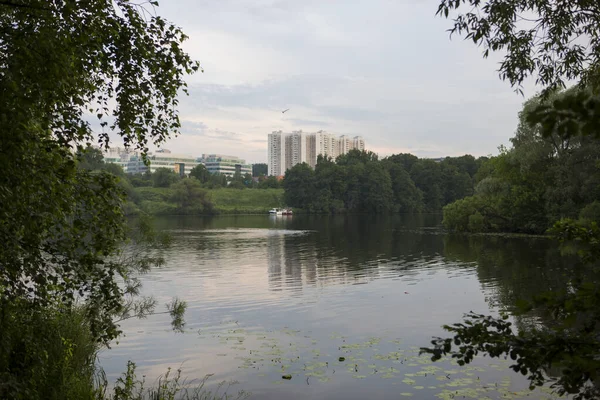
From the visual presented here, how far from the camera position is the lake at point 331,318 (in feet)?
43.4

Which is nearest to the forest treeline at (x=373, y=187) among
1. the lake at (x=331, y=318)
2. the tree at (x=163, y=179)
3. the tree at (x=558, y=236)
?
the tree at (x=163, y=179)

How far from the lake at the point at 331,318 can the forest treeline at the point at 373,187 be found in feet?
319

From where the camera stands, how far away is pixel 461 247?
47.2m

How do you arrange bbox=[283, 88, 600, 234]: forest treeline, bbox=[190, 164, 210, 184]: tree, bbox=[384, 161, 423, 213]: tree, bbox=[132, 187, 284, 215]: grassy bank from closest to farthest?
1. bbox=[283, 88, 600, 234]: forest treeline
2. bbox=[132, 187, 284, 215]: grassy bank
3. bbox=[384, 161, 423, 213]: tree
4. bbox=[190, 164, 210, 184]: tree

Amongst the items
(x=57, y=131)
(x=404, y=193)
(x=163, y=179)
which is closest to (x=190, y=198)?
(x=163, y=179)

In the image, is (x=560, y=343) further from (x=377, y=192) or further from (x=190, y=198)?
(x=377, y=192)

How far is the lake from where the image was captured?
13.2 metres

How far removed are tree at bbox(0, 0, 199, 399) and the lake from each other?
647 centimetres

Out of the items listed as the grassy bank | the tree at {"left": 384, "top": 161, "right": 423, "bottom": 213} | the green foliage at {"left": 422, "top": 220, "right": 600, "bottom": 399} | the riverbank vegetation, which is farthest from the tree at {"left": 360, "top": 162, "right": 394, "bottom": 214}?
the green foliage at {"left": 422, "top": 220, "right": 600, "bottom": 399}

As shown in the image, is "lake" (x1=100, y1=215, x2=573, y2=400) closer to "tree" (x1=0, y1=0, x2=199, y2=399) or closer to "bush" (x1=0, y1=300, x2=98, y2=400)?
"bush" (x1=0, y1=300, x2=98, y2=400)

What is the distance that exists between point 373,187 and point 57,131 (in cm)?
13657

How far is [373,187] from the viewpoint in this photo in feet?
466

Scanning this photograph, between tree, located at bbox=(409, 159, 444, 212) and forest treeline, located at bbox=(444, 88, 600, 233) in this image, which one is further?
tree, located at bbox=(409, 159, 444, 212)

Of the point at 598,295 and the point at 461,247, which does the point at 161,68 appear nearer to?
the point at 598,295
